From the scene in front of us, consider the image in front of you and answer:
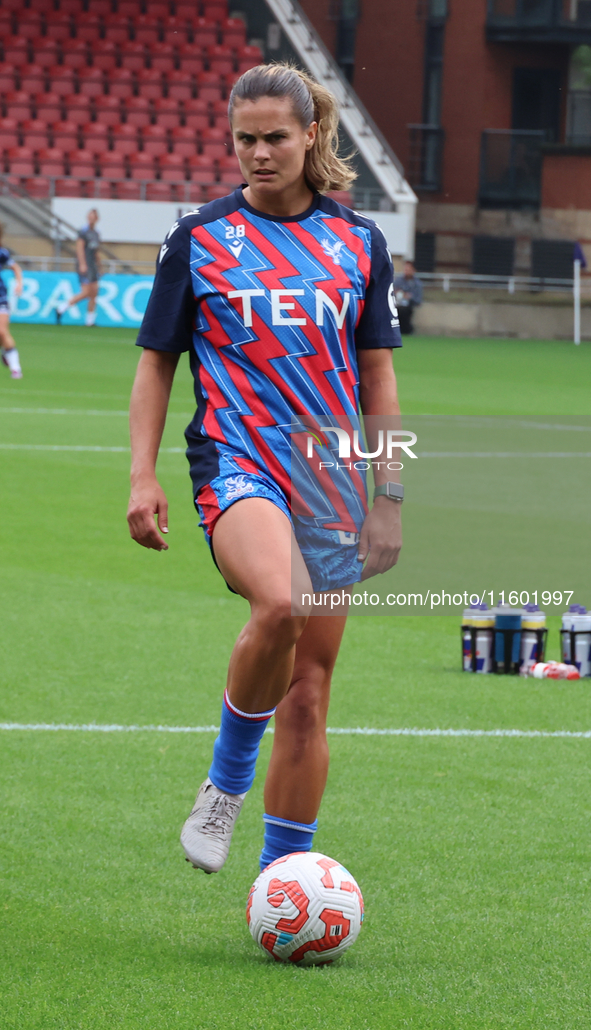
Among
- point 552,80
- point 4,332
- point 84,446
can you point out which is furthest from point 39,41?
point 84,446

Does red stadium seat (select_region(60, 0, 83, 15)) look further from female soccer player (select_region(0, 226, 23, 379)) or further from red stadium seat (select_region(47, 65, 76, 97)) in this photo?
female soccer player (select_region(0, 226, 23, 379))

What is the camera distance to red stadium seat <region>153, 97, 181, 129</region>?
119ft

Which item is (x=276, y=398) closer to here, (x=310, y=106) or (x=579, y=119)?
(x=310, y=106)

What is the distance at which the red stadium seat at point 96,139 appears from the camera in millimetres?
34938

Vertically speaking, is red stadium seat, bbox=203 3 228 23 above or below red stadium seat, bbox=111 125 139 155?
above

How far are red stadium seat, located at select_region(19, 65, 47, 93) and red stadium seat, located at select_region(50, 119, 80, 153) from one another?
1.48 metres

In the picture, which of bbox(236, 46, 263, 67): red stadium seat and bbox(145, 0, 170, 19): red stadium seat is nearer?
bbox(236, 46, 263, 67): red stadium seat

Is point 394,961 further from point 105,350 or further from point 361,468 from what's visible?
point 105,350

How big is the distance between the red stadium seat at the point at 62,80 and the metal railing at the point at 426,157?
9.19m

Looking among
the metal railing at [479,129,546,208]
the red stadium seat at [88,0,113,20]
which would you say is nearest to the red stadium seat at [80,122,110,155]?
the red stadium seat at [88,0,113,20]

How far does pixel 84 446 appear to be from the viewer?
13.6 metres

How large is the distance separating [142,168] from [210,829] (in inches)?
1287

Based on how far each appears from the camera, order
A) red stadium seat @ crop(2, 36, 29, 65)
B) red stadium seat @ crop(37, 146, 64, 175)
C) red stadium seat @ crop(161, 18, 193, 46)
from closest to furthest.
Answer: red stadium seat @ crop(37, 146, 64, 175) < red stadium seat @ crop(2, 36, 29, 65) < red stadium seat @ crop(161, 18, 193, 46)

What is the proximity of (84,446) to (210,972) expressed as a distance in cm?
1065
